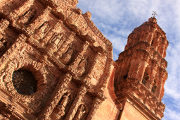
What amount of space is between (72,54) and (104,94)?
93.3 inches

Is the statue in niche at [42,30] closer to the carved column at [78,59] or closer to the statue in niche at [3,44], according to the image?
the statue in niche at [3,44]

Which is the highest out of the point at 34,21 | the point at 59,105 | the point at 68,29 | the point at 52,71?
the point at 68,29

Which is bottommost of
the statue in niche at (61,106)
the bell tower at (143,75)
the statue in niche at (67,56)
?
the statue in niche at (61,106)

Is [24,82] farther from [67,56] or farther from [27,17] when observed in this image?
[27,17]

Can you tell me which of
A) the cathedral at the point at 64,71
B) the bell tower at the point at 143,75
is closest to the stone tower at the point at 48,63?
the cathedral at the point at 64,71

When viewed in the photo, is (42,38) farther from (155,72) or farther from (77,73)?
(155,72)

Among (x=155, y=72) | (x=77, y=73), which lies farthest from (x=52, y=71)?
(x=155, y=72)

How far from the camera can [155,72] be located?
13219mm

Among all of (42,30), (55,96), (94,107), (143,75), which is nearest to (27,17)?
A: (42,30)

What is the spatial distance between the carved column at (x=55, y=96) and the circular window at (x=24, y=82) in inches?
34.1

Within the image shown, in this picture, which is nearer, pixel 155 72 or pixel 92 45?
pixel 92 45

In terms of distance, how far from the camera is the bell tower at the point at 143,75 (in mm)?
11055

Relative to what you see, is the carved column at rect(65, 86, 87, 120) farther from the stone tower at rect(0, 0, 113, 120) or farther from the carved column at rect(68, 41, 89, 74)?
the carved column at rect(68, 41, 89, 74)

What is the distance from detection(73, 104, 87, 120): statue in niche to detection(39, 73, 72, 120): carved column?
3.25ft
